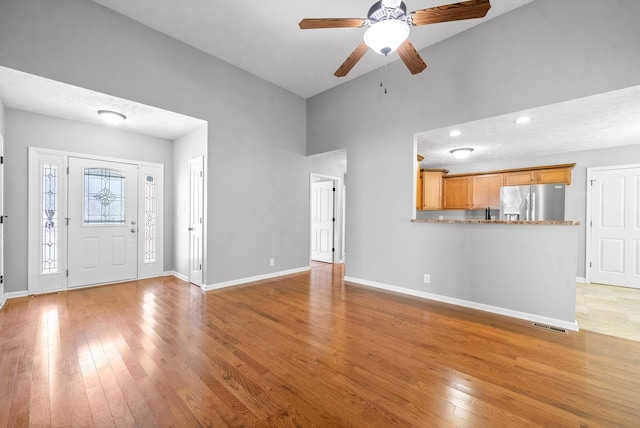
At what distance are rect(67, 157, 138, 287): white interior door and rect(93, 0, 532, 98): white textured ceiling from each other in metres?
2.60

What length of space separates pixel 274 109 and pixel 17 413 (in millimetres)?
5049

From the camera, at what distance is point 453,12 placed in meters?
2.12

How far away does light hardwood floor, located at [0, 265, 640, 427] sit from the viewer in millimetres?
1681

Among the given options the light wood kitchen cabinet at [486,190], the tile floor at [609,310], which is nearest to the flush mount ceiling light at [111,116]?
the tile floor at [609,310]

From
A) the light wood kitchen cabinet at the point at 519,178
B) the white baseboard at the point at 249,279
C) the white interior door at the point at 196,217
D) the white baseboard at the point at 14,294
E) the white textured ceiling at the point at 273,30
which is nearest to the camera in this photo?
the white textured ceiling at the point at 273,30

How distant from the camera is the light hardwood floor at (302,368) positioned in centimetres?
168

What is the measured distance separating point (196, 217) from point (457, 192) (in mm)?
5941

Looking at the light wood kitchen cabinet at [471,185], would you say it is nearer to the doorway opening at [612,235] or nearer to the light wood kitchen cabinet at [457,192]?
the light wood kitchen cabinet at [457,192]

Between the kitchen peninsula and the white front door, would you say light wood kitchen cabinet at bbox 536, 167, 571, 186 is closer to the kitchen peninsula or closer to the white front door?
the white front door

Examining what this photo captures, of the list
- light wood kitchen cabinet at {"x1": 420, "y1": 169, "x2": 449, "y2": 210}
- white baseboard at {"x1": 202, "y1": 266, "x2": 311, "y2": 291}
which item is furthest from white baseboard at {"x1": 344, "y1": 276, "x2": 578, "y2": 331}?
light wood kitchen cabinet at {"x1": 420, "y1": 169, "x2": 449, "y2": 210}

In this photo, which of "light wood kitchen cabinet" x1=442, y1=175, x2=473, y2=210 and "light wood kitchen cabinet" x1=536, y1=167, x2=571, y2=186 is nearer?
"light wood kitchen cabinet" x1=536, y1=167, x2=571, y2=186

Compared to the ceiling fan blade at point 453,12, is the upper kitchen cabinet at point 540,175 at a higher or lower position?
lower

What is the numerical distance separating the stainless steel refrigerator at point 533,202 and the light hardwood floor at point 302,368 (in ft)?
10.5

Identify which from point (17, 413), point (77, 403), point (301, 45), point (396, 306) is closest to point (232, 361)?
point (77, 403)
